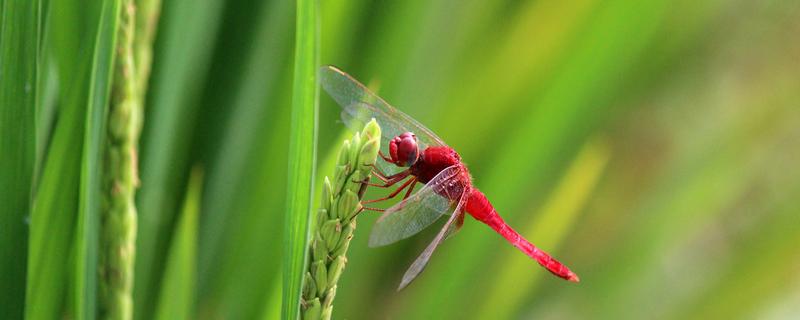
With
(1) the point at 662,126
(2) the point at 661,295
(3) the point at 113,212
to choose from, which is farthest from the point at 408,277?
(1) the point at 662,126

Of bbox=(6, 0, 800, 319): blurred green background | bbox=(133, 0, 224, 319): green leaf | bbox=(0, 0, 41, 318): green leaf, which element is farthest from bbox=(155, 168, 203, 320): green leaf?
bbox=(0, 0, 41, 318): green leaf

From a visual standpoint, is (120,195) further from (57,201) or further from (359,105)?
(359,105)

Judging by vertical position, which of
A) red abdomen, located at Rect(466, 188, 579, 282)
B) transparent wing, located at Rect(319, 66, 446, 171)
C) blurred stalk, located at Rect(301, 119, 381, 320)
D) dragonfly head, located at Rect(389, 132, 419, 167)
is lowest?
red abdomen, located at Rect(466, 188, 579, 282)

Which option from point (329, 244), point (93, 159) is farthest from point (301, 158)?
point (93, 159)

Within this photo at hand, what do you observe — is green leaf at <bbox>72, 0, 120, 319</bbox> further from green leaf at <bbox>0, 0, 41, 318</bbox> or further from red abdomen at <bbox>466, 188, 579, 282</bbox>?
red abdomen at <bbox>466, 188, 579, 282</bbox>

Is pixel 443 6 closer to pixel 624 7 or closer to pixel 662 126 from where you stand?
pixel 624 7

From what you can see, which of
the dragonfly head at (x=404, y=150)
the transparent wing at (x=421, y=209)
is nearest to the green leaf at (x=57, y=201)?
the transparent wing at (x=421, y=209)

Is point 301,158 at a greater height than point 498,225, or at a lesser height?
greater
